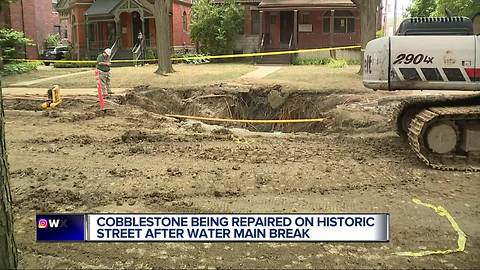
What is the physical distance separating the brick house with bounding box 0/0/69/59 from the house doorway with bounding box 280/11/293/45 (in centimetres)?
1814

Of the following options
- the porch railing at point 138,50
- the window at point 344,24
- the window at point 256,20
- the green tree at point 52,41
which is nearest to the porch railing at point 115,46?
the porch railing at point 138,50

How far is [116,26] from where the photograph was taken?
38.1 metres

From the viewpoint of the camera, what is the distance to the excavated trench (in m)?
15.4

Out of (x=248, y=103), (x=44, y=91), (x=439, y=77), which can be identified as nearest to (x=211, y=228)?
(x=439, y=77)

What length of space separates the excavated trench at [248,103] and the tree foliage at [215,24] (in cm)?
1703

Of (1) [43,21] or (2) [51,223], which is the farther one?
(1) [43,21]

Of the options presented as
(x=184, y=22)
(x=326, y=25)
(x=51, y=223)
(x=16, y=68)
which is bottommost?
(x=51, y=223)

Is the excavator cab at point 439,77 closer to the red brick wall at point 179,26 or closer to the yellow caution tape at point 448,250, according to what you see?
the yellow caution tape at point 448,250

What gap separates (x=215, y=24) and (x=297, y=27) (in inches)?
232

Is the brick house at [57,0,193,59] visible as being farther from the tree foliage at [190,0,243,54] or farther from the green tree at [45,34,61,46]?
the green tree at [45,34,61,46]

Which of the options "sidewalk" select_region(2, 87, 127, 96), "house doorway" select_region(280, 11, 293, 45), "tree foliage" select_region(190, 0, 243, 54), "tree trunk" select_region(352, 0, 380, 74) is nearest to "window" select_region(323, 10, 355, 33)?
"house doorway" select_region(280, 11, 293, 45)

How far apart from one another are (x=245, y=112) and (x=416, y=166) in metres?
9.13

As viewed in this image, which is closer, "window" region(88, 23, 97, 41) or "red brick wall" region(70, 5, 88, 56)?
"red brick wall" region(70, 5, 88, 56)

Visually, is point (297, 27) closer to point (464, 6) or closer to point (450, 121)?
point (464, 6)
